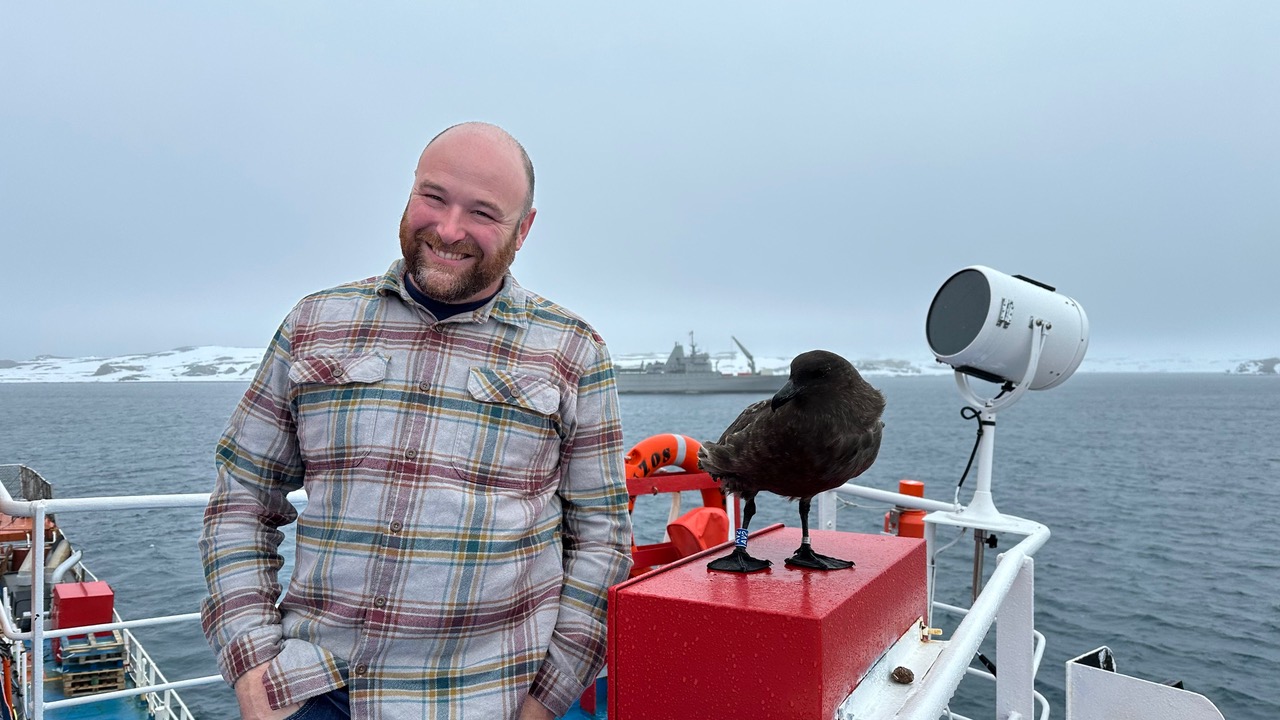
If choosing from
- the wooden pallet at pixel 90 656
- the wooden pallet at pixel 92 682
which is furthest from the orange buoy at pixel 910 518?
the wooden pallet at pixel 92 682

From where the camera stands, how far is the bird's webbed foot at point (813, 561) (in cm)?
196

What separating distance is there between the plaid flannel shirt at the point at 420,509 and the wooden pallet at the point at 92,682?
11125 mm

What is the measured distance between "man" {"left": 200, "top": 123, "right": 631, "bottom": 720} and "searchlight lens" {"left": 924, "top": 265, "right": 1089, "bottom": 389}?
11.1 feet

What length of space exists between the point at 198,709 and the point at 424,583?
538 inches

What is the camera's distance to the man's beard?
182cm

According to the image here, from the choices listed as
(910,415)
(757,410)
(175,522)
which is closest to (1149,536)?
(757,410)

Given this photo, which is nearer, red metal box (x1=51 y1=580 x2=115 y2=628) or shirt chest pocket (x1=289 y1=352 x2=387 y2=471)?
shirt chest pocket (x1=289 y1=352 x2=387 y2=471)

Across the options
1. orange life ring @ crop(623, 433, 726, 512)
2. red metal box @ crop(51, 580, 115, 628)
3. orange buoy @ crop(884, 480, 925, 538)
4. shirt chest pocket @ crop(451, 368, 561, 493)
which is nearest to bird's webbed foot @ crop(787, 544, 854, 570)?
shirt chest pocket @ crop(451, 368, 561, 493)

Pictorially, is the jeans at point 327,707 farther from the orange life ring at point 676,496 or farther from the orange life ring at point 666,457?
the orange life ring at point 666,457

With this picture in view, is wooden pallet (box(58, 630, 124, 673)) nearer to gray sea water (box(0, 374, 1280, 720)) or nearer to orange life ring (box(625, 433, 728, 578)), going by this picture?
gray sea water (box(0, 374, 1280, 720))

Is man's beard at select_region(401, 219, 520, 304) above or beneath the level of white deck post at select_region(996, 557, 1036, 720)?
above

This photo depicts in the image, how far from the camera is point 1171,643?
15.2 metres

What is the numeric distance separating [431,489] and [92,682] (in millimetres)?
12041

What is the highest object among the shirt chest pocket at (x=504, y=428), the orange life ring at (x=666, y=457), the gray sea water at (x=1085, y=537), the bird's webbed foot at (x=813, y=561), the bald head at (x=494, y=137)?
the bald head at (x=494, y=137)
